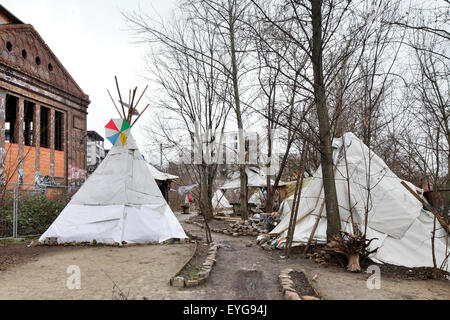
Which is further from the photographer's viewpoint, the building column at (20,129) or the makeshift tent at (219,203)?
the makeshift tent at (219,203)

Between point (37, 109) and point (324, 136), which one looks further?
point (37, 109)

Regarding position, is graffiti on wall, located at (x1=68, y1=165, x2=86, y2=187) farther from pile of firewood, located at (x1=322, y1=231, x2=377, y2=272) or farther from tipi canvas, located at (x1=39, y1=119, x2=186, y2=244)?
pile of firewood, located at (x1=322, y1=231, x2=377, y2=272)

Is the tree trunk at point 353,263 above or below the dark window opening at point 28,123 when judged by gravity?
below

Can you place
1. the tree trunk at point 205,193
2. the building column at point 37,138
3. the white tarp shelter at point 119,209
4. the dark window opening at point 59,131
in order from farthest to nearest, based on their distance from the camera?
1. the dark window opening at point 59,131
2. the building column at point 37,138
3. the tree trunk at point 205,193
4. the white tarp shelter at point 119,209

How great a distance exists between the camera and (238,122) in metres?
12.9

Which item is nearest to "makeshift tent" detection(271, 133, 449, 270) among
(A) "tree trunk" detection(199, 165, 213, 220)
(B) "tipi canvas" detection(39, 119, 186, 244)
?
(A) "tree trunk" detection(199, 165, 213, 220)

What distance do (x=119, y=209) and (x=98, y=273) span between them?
3.24m

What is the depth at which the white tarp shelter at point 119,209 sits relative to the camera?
26.0ft

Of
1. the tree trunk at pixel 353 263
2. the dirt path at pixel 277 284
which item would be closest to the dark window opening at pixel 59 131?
the dirt path at pixel 277 284

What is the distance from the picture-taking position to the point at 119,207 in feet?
27.0

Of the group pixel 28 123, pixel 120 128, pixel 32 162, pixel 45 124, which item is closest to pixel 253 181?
pixel 120 128

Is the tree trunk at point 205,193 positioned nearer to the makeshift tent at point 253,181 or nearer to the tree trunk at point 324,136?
the makeshift tent at point 253,181

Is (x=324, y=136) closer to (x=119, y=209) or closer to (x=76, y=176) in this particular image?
(x=119, y=209)

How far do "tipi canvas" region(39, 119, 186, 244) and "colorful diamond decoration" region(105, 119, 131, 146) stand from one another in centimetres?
3
